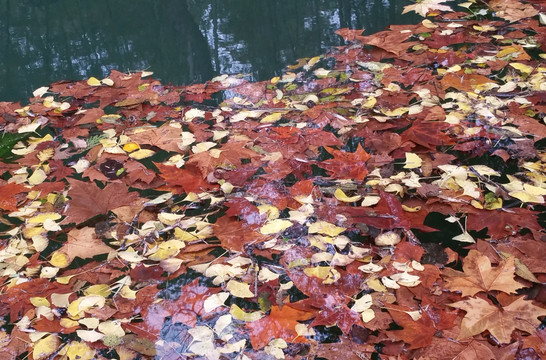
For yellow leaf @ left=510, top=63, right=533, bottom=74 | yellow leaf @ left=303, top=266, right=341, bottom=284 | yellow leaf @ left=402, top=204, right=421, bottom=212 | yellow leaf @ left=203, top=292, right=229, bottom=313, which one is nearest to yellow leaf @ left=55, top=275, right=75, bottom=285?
yellow leaf @ left=203, top=292, right=229, bottom=313

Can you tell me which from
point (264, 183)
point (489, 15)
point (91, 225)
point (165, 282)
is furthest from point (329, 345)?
point (489, 15)

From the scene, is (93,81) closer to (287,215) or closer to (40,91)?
(40,91)

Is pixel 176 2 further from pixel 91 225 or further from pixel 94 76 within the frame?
pixel 91 225

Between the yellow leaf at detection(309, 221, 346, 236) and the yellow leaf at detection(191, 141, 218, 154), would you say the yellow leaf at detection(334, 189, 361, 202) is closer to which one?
the yellow leaf at detection(309, 221, 346, 236)

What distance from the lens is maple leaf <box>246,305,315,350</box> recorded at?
4.15 feet

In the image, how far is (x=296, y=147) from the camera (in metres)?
2.01

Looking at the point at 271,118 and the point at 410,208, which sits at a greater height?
the point at 271,118

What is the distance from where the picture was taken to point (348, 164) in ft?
6.16

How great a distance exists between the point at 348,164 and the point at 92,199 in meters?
0.93

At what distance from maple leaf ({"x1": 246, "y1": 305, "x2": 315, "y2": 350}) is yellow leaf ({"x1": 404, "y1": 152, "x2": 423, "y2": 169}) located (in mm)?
742

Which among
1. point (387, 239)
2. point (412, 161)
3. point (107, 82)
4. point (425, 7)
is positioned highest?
point (425, 7)

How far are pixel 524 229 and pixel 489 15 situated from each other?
1.98 m

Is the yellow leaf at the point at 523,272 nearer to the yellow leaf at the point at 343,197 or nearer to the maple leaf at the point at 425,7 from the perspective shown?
the yellow leaf at the point at 343,197

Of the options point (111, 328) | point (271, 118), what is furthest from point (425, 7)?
point (111, 328)
